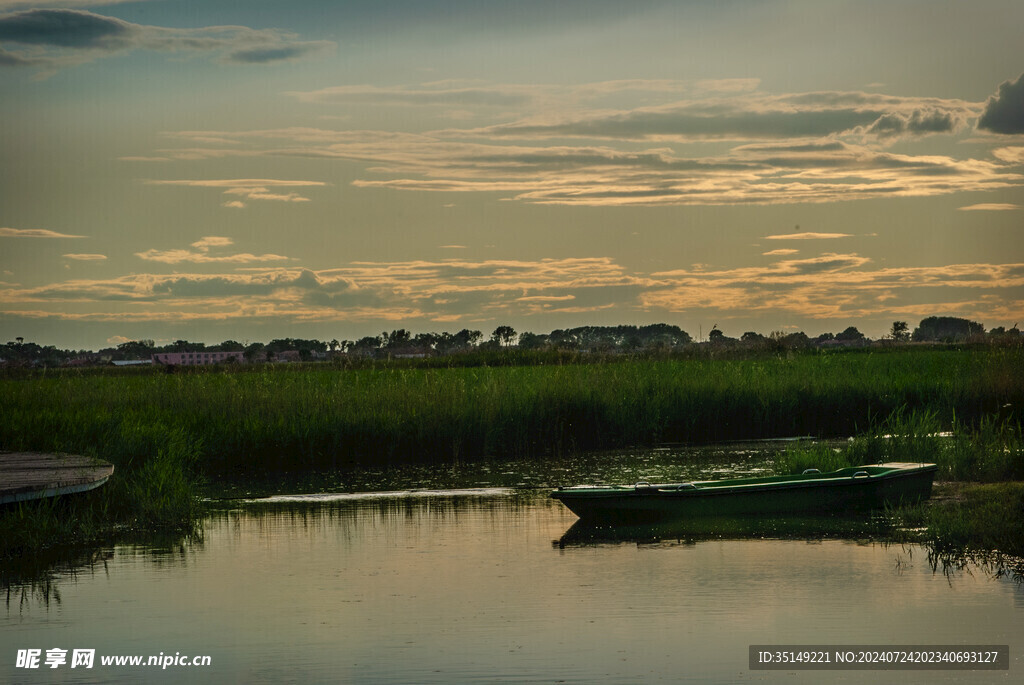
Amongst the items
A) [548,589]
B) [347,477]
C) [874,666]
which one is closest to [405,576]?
[548,589]

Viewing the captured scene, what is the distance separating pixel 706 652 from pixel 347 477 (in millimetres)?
9934

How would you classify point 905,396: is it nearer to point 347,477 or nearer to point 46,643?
point 347,477

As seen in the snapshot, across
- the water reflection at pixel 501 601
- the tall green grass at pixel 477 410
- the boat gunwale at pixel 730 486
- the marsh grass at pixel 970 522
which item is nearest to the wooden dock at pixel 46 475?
the water reflection at pixel 501 601

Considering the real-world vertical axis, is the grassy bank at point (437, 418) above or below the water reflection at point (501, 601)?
above

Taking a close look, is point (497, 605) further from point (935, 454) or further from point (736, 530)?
point (935, 454)

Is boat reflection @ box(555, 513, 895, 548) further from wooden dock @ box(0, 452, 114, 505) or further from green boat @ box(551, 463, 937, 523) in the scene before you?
wooden dock @ box(0, 452, 114, 505)

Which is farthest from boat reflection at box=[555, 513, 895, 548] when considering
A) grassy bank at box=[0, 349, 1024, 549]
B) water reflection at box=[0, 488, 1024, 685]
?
grassy bank at box=[0, 349, 1024, 549]

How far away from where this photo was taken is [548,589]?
32.0 ft

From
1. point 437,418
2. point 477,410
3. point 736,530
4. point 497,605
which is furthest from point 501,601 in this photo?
point 477,410

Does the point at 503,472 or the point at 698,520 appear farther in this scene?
the point at 503,472

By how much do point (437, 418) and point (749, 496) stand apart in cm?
792

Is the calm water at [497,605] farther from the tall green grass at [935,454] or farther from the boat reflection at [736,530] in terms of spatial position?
the tall green grass at [935,454]

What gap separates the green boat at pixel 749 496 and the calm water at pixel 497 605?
1.00ft

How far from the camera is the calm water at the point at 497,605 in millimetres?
7746
